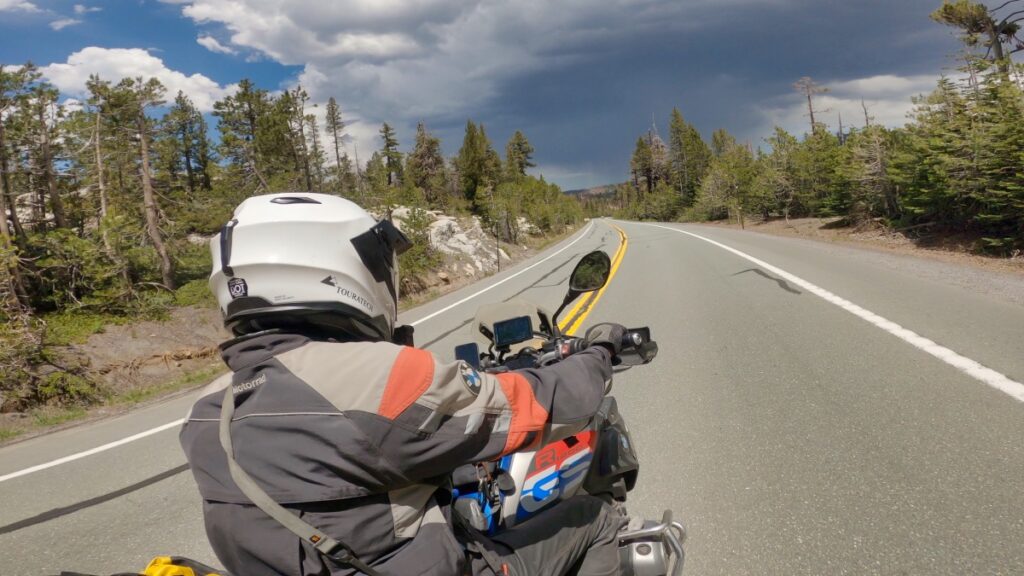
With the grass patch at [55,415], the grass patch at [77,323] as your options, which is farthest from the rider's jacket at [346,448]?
the grass patch at [77,323]

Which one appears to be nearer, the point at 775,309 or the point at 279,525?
the point at 279,525

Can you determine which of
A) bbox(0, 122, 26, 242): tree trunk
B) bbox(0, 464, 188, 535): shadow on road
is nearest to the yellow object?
bbox(0, 464, 188, 535): shadow on road

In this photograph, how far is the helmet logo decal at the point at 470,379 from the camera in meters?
1.57

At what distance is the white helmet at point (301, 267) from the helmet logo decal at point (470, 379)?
0.42 m

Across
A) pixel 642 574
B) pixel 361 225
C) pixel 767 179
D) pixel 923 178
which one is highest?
pixel 767 179

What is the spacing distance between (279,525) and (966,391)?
5.42 m

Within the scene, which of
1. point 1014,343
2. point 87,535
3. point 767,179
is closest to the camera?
point 87,535

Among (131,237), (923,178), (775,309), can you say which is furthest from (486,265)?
(775,309)

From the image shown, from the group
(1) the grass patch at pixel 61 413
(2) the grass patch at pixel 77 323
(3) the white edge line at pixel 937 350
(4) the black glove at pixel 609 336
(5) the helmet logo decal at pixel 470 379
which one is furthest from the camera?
(2) the grass patch at pixel 77 323

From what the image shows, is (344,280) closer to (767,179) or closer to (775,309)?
(775,309)

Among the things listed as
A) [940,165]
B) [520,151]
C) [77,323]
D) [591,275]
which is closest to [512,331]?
[591,275]

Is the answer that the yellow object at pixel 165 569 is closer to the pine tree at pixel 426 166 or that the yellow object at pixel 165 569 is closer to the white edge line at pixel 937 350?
the white edge line at pixel 937 350

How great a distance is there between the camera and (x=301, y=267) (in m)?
1.72

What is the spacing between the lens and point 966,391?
468 cm
